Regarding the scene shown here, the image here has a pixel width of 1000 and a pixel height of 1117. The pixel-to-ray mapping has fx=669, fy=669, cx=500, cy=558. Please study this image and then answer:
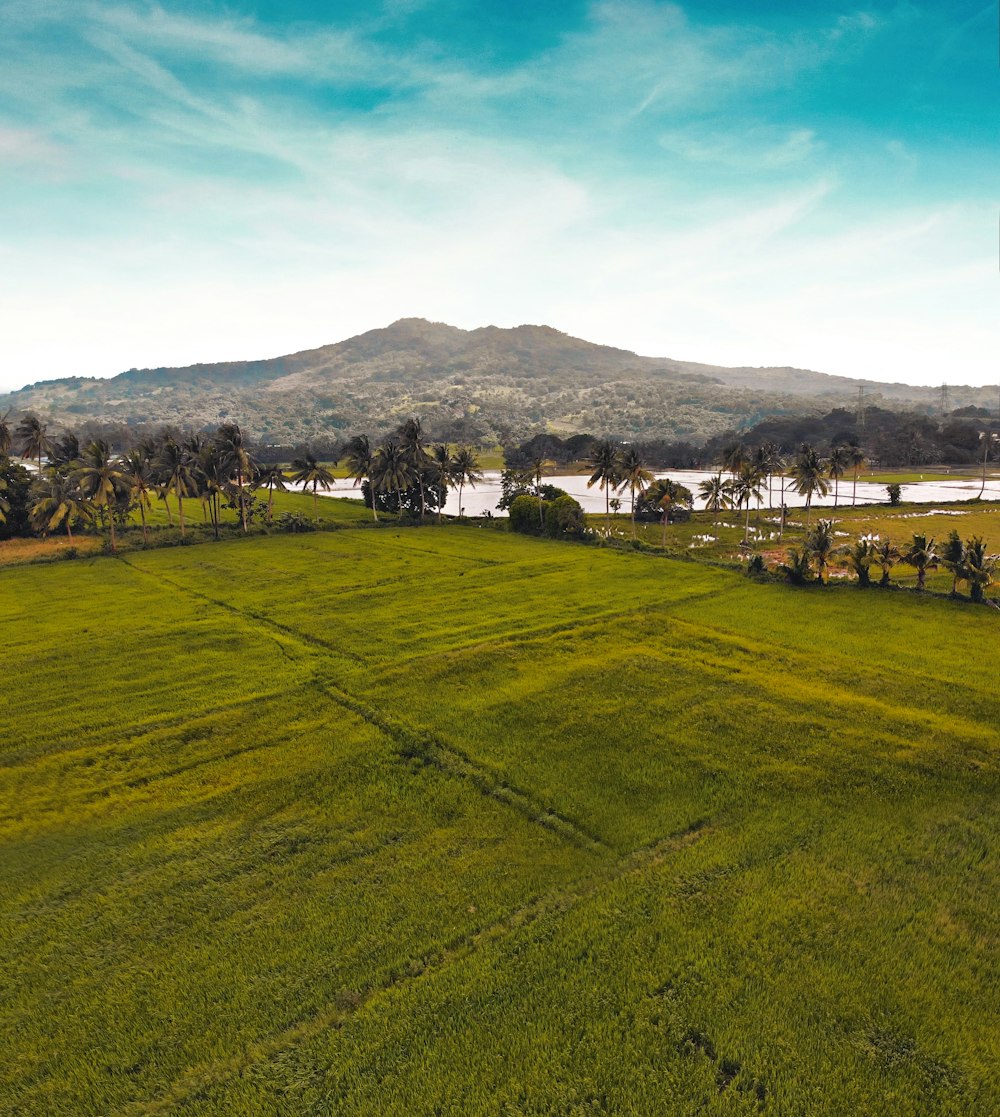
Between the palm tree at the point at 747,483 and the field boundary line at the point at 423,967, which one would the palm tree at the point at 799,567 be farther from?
the field boundary line at the point at 423,967

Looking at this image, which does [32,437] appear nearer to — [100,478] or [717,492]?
[100,478]

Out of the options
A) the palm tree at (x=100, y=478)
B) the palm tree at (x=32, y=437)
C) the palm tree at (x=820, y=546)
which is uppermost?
the palm tree at (x=32, y=437)

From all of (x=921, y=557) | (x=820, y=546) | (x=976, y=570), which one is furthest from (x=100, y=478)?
(x=976, y=570)

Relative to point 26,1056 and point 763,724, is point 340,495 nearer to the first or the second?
point 763,724

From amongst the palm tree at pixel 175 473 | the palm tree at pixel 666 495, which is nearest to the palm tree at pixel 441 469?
the palm tree at pixel 666 495

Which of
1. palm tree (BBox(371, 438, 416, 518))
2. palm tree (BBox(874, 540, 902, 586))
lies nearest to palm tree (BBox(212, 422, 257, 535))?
palm tree (BBox(371, 438, 416, 518))

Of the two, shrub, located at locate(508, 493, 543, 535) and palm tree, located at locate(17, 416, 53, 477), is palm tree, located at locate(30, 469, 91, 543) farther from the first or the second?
shrub, located at locate(508, 493, 543, 535)
